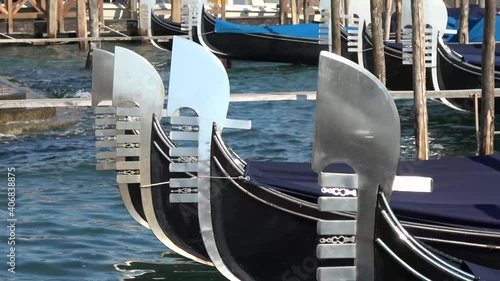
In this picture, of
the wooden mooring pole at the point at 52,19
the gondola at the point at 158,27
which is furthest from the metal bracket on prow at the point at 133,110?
the wooden mooring pole at the point at 52,19

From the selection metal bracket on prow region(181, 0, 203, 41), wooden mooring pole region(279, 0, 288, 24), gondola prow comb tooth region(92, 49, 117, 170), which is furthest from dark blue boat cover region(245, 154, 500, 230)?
wooden mooring pole region(279, 0, 288, 24)

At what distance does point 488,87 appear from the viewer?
6527mm

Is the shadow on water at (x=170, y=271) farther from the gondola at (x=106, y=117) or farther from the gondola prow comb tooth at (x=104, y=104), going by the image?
the gondola prow comb tooth at (x=104, y=104)

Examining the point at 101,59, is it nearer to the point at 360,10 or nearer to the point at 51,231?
the point at 51,231

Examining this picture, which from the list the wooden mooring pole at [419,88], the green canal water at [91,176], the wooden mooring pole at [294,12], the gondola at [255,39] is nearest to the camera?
the green canal water at [91,176]

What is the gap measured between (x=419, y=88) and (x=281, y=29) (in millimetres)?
7263

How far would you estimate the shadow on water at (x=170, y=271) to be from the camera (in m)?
5.38

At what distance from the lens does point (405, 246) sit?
3367mm

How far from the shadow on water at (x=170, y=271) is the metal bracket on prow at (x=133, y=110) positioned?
0.42 meters

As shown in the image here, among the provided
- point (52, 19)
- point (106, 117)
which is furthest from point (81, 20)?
point (106, 117)

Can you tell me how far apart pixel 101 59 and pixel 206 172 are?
107 centimetres

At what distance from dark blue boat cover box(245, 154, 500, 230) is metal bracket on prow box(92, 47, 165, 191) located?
69 centimetres

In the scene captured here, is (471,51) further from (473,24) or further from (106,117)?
(106,117)

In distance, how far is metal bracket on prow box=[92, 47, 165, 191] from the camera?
16.8 feet
